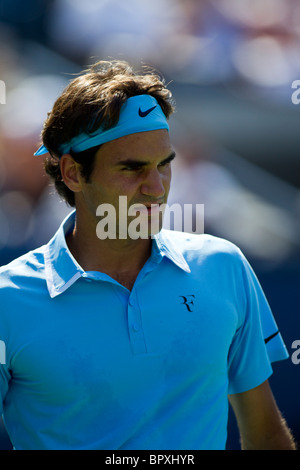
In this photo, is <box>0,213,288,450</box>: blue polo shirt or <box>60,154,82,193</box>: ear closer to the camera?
<box>0,213,288,450</box>: blue polo shirt

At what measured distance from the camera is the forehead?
145 centimetres

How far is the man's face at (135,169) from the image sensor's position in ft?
4.73

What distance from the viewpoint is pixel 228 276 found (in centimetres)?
151

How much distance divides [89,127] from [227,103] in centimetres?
181

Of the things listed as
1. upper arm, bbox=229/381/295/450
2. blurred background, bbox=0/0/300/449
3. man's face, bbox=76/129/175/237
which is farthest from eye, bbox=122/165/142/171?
blurred background, bbox=0/0/300/449

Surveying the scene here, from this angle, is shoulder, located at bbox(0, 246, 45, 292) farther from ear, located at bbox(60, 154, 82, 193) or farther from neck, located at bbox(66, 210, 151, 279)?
ear, located at bbox(60, 154, 82, 193)

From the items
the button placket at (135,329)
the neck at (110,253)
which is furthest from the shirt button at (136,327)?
the neck at (110,253)

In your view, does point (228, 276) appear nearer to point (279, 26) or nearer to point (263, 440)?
point (263, 440)

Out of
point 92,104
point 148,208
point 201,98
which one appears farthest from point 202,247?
point 201,98

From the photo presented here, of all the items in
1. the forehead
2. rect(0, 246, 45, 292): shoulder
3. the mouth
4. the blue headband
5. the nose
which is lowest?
rect(0, 246, 45, 292): shoulder

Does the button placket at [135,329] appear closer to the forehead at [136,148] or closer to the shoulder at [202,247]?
the shoulder at [202,247]

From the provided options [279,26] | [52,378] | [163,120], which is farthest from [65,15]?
[52,378]

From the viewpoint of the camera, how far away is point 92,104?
1480 mm
